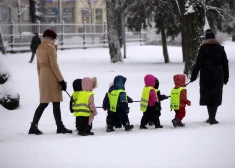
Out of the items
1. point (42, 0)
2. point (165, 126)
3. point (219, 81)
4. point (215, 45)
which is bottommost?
point (165, 126)

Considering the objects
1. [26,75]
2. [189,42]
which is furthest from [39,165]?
[26,75]

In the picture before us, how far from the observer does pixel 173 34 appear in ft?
91.8

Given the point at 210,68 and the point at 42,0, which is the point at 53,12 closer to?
the point at 42,0

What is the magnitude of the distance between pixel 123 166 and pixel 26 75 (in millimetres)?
15027

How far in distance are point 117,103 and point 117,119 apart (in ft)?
1.05

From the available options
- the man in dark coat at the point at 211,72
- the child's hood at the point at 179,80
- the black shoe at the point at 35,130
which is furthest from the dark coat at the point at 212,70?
the black shoe at the point at 35,130

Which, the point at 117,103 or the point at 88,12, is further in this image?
the point at 88,12

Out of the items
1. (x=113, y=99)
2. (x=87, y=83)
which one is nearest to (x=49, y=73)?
(x=87, y=83)

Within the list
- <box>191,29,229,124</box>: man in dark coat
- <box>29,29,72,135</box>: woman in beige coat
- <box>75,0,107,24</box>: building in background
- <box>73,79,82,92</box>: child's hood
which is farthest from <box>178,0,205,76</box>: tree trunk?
<box>75,0,107,24</box>: building in background

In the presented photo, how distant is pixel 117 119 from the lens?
384 inches

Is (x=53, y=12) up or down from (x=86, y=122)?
up

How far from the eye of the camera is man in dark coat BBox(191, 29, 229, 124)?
10.1 metres

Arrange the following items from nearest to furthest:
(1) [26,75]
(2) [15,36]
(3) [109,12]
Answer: (1) [26,75] < (3) [109,12] < (2) [15,36]

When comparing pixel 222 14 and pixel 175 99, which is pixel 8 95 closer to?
pixel 175 99
